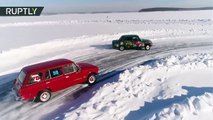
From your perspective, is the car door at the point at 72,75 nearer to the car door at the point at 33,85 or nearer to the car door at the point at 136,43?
the car door at the point at 33,85

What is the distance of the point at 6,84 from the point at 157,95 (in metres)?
8.72

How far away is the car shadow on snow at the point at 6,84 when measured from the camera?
11.7 meters

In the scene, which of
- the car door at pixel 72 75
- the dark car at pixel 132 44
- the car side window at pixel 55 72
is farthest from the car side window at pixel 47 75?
the dark car at pixel 132 44

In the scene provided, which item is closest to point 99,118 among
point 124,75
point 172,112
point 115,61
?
point 172,112

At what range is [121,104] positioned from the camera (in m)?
8.76

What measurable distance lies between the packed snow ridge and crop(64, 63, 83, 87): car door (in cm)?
189

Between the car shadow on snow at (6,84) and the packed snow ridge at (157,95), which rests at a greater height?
the packed snow ridge at (157,95)

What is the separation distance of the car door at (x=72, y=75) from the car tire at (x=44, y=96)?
109cm

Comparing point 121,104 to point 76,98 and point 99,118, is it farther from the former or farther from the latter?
point 76,98

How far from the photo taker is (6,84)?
12945mm

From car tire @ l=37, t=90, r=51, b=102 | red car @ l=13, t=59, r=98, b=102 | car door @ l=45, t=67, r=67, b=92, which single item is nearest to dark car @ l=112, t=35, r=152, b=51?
red car @ l=13, t=59, r=98, b=102

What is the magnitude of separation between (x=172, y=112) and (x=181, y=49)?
13.2m

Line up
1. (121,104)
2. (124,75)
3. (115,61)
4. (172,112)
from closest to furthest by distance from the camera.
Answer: (172,112), (121,104), (124,75), (115,61)

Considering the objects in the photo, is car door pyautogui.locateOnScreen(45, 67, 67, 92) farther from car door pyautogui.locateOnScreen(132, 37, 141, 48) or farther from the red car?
car door pyautogui.locateOnScreen(132, 37, 141, 48)
